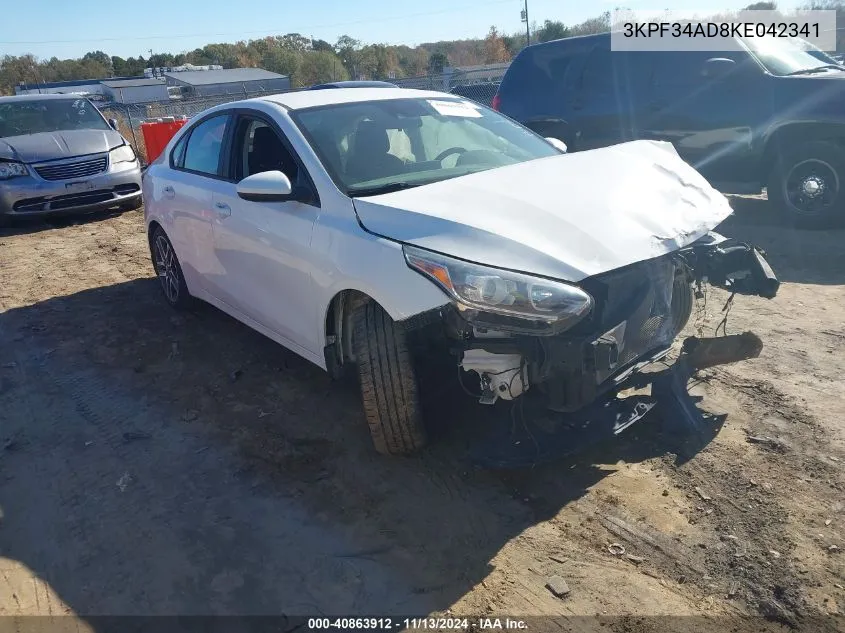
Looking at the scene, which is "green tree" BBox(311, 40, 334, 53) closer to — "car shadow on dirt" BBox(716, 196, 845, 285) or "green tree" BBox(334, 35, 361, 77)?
"green tree" BBox(334, 35, 361, 77)

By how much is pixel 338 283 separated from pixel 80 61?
86.2m

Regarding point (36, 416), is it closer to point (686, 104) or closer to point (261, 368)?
point (261, 368)

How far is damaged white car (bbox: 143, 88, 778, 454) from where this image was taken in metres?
2.86

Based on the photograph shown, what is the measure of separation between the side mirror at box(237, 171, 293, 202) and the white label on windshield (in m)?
1.35

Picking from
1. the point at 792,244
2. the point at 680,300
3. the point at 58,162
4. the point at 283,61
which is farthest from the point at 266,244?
the point at 283,61

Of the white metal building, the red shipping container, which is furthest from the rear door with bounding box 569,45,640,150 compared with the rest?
the white metal building

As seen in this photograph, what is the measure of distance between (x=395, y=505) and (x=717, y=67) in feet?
21.0

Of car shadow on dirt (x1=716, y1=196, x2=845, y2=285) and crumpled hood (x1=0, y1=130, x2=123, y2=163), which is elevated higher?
crumpled hood (x1=0, y1=130, x2=123, y2=163)

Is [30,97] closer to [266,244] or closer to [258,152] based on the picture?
[258,152]

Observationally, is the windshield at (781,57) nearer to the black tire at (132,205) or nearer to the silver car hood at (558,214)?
the silver car hood at (558,214)

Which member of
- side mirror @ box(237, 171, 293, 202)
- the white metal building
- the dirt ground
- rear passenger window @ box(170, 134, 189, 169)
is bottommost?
the dirt ground

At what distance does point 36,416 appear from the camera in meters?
4.29

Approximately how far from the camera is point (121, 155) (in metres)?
10.4

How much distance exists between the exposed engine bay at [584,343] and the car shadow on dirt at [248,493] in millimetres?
470
